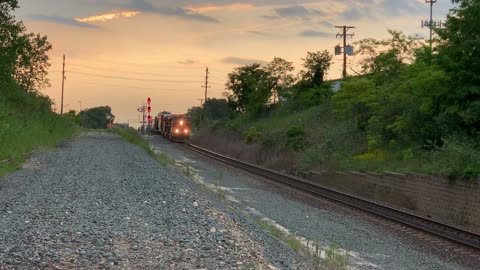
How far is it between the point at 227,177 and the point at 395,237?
601 inches

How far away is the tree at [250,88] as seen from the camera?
68.8m

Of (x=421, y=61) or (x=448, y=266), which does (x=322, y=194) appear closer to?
(x=421, y=61)

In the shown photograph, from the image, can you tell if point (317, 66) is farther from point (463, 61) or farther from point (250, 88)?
point (463, 61)

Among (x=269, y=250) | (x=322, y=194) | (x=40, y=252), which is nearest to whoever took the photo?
(x=40, y=252)

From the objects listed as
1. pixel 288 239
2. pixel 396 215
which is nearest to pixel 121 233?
pixel 288 239

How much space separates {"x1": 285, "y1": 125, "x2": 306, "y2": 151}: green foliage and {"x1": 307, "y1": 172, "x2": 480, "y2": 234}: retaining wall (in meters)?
13.9

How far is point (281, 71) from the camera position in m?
66.8

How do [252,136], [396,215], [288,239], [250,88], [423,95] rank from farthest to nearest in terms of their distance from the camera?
[250,88] → [252,136] → [423,95] → [396,215] → [288,239]

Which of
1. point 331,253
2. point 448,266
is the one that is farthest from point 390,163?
point 331,253

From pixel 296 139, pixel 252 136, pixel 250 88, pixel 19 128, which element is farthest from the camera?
pixel 250 88

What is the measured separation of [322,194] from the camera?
76.1 feet

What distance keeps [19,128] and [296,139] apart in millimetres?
19361

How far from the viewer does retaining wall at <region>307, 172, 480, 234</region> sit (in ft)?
56.9

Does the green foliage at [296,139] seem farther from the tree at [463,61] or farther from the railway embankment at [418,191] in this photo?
the tree at [463,61]
